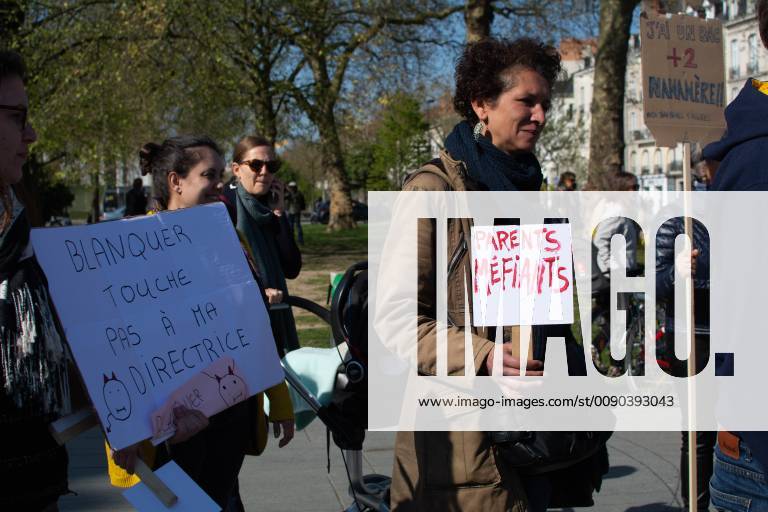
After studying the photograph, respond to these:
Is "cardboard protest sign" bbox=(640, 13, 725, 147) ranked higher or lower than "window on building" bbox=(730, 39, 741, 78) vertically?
lower

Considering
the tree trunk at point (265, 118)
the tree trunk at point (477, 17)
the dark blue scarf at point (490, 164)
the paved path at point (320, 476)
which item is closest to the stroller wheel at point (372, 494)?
the paved path at point (320, 476)

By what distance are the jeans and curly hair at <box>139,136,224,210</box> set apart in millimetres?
2034

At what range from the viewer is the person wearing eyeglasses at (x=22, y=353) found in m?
2.18

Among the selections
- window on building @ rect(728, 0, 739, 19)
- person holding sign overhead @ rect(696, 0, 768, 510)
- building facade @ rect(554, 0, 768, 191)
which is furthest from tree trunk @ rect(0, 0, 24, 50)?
window on building @ rect(728, 0, 739, 19)

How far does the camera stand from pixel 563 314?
8.88 ft

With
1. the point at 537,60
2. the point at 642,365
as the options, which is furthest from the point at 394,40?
the point at 537,60

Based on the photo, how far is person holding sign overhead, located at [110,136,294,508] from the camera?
280 cm

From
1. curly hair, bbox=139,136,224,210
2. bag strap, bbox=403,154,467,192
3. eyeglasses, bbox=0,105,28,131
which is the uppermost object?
eyeglasses, bbox=0,105,28,131

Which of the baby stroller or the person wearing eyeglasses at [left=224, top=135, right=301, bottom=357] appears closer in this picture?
the baby stroller

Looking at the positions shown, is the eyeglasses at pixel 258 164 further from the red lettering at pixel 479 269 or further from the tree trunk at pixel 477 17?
the tree trunk at pixel 477 17

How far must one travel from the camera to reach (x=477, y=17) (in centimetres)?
1655

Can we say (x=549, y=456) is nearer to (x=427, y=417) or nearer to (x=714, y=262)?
(x=427, y=417)

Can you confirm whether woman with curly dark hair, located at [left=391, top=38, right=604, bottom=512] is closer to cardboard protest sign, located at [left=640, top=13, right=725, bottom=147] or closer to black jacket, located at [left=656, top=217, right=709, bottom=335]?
cardboard protest sign, located at [left=640, top=13, right=725, bottom=147]

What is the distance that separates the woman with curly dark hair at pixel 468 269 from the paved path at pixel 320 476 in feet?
8.11
